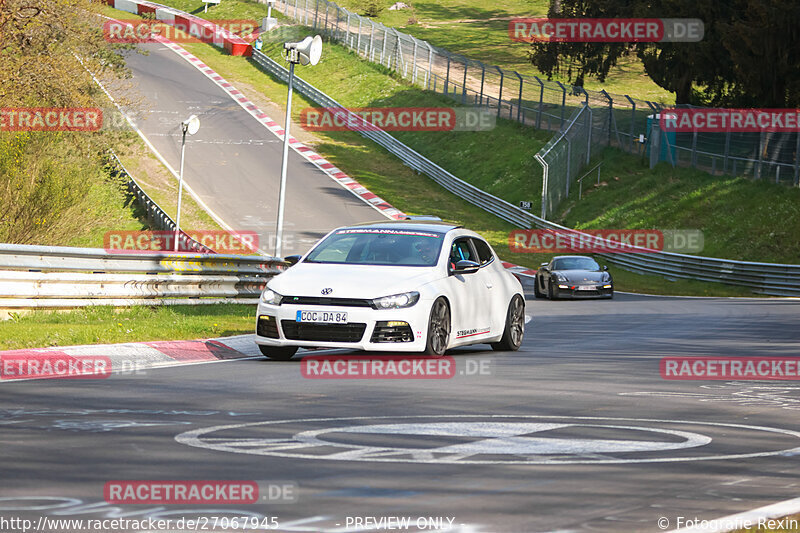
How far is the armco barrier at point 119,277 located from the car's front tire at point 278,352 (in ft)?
12.9

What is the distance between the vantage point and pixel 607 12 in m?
51.4

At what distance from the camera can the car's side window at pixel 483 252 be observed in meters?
15.4

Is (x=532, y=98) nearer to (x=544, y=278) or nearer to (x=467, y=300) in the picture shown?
(x=544, y=278)

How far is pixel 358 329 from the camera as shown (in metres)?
12.8

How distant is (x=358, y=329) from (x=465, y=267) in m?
1.87

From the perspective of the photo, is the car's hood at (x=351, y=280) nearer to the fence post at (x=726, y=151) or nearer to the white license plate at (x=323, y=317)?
the white license plate at (x=323, y=317)

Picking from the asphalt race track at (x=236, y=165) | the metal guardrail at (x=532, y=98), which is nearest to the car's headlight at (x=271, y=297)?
the asphalt race track at (x=236, y=165)

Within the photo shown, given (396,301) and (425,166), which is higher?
(425,166)

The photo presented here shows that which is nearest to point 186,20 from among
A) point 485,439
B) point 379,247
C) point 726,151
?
point 726,151

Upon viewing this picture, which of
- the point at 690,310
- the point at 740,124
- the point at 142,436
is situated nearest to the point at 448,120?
the point at 740,124

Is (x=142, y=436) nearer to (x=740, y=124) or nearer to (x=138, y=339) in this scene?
(x=138, y=339)

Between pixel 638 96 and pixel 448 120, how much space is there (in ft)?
71.6

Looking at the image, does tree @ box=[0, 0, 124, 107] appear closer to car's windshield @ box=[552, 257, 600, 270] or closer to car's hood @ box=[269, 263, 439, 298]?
car's windshield @ box=[552, 257, 600, 270]

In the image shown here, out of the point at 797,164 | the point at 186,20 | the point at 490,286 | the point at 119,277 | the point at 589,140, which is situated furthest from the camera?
the point at 186,20
